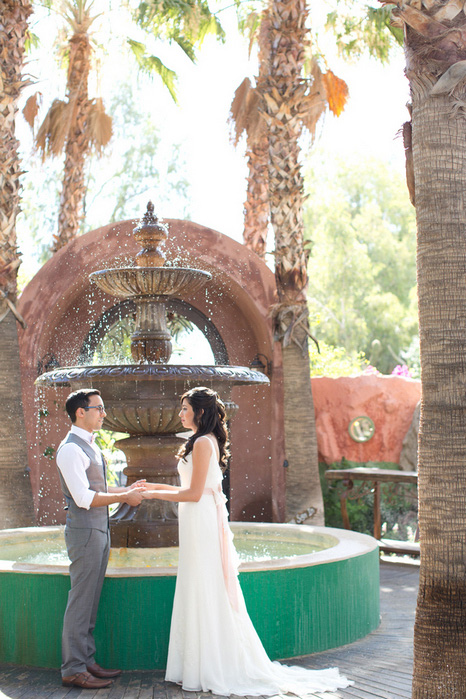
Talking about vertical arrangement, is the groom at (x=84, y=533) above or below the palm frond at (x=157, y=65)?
below

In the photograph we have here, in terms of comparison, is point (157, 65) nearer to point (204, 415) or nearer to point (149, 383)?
point (149, 383)

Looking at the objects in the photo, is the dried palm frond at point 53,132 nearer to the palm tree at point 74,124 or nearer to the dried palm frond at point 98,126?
the palm tree at point 74,124

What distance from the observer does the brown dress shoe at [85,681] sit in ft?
15.4

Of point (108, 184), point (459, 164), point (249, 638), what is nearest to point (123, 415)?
point (249, 638)

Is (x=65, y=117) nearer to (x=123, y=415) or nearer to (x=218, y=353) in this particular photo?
(x=218, y=353)

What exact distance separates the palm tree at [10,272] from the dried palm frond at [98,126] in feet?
14.0

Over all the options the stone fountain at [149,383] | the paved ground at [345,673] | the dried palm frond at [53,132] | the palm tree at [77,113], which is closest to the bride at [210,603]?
the paved ground at [345,673]

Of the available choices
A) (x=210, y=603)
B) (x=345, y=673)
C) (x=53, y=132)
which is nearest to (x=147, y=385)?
(x=210, y=603)

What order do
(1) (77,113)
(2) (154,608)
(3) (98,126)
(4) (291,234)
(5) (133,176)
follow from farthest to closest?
(5) (133,176) < (3) (98,126) < (1) (77,113) < (4) (291,234) < (2) (154,608)

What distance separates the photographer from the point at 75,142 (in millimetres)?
14500

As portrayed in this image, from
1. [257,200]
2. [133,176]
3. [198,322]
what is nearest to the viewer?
[198,322]

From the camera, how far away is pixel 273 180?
11547 millimetres

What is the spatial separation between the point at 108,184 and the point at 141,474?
26.9m

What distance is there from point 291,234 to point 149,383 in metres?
5.69
